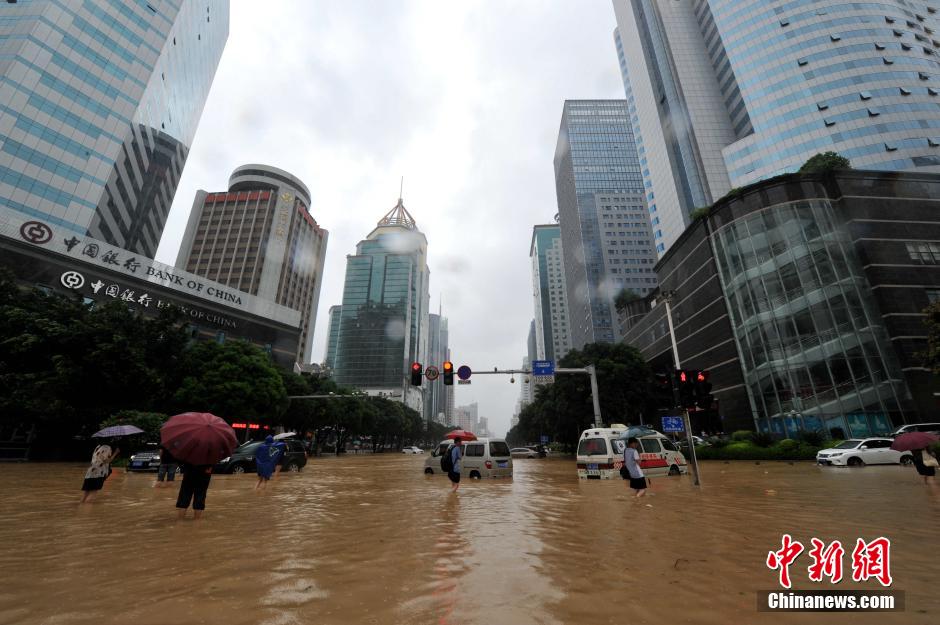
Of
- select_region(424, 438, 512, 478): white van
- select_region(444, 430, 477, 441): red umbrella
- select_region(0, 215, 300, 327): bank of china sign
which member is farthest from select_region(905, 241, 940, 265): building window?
select_region(0, 215, 300, 327): bank of china sign

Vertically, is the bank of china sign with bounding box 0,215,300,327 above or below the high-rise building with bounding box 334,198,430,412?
below

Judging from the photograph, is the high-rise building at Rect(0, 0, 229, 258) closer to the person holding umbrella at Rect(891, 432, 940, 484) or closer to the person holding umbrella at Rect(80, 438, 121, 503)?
the person holding umbrella at Rect(80, 438, 121, 503)

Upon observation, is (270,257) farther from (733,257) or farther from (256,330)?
(733,257)

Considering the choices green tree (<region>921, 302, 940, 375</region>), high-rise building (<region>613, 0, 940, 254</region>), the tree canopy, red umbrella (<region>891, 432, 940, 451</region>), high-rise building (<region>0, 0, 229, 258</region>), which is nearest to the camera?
red umbrella (<region>891, 432, 940, 451</region>)

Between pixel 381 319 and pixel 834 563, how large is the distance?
147 meters

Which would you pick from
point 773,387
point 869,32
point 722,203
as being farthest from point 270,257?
point 869,32

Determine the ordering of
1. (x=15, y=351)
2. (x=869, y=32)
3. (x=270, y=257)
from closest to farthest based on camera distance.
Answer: (x=15, y=351), (x=869, y=32), (x=270, y=257)

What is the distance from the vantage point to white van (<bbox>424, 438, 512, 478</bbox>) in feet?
60.7

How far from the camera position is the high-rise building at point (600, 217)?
12506cm

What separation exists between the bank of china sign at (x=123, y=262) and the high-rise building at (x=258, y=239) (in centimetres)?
5073

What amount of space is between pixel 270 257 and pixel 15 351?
91159mm

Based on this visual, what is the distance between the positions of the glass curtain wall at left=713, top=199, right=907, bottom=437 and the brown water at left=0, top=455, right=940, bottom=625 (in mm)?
28379

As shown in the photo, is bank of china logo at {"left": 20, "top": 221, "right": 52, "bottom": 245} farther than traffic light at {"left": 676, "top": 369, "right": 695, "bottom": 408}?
Yes

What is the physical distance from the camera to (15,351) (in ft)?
78.4
